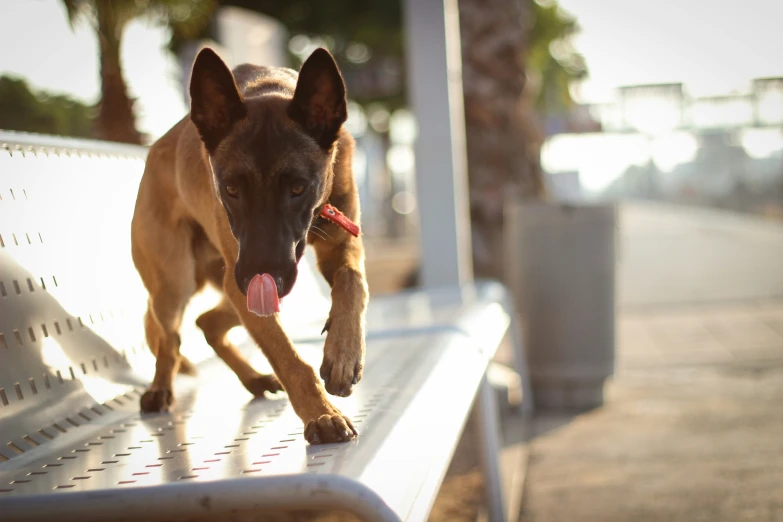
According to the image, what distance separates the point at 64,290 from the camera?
2711 mm

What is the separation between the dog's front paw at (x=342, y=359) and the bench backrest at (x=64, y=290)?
78 centimetres

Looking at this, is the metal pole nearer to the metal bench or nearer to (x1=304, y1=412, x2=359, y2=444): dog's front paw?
the metal bench

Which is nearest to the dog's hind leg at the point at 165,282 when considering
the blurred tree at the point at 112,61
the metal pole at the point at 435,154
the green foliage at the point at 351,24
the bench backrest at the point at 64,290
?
the bench backrest at the point at 64,290

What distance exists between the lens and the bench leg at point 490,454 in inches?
167

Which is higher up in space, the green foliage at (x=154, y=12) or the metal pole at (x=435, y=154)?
the green foliage at (x=154, y=12)

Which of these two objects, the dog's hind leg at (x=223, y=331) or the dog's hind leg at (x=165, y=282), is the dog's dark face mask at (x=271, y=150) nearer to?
the dog's hind leg at (x=165, y=282)

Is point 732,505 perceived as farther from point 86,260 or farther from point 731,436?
point 86,260

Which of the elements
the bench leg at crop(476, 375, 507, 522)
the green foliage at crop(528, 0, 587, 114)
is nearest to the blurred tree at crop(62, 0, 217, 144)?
the bench leg at crop(476, 375, 507, 522)

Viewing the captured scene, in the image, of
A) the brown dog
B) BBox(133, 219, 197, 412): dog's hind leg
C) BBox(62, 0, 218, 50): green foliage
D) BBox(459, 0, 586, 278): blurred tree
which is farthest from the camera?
BBox(459, 0, 586, 278): blurred tree

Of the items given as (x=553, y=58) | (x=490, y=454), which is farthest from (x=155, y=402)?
(x=553, y=58)

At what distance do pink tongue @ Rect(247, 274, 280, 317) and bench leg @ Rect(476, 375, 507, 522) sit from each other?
8.24 ft

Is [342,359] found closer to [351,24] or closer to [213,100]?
[213,100]

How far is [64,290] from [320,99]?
3.78 ft

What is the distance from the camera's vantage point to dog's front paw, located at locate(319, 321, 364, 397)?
6.75 ft
